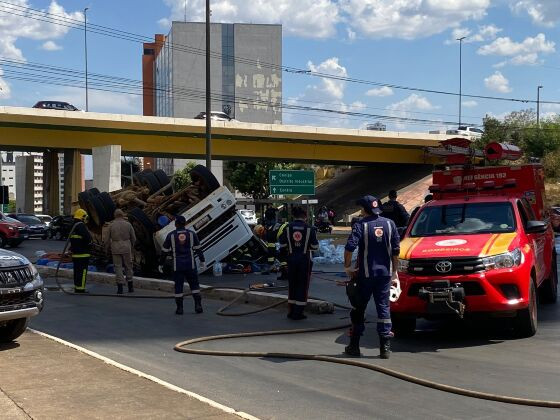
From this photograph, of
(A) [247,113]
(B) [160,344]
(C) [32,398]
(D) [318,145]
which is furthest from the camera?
(A) [247,113]

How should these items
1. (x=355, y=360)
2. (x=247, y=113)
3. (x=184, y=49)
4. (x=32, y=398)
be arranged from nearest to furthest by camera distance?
(x=32, y=398)
(x=355, y=360)
(x=184, y=49)
(x=247, y=113)

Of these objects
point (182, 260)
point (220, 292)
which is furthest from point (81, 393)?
point (220, 292)

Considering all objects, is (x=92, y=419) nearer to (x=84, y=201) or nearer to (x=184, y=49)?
(x=84, y=201)

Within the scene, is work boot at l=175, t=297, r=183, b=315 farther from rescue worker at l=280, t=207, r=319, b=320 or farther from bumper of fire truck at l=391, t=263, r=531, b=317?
bumper of fire truck at l=391, t=263, r=531, b=317

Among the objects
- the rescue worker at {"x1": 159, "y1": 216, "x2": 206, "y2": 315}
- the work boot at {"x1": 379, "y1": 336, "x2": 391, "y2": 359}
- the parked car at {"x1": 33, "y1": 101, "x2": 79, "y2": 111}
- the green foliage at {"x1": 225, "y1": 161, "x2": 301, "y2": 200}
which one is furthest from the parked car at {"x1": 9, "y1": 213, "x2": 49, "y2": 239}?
the green foliage at {"x1": 225, "y1": 161, "x2": 301, "y2": 200}

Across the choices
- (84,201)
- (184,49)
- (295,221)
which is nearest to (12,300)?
(295,221)

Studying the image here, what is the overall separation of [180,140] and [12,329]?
44841 mm

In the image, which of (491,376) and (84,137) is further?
(84,137)

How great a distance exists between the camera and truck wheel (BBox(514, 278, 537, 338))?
864cm

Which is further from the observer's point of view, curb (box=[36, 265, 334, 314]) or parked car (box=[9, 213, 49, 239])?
parked car (box=[9, 213, 49, 239])

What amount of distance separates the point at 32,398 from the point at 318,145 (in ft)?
171

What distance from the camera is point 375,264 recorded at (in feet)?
25.5

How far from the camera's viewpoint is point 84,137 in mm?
49562

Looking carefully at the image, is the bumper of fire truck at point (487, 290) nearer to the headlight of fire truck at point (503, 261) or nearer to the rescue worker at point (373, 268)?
the headlight of fire truck at point (503, 261)
